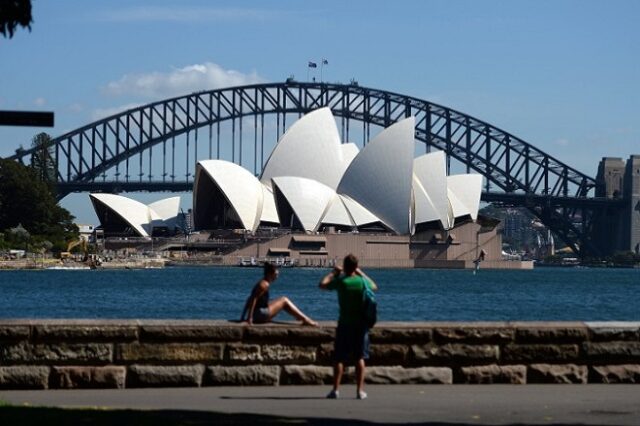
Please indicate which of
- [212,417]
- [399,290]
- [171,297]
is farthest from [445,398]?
[399,290]

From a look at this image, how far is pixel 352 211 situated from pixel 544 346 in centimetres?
11007

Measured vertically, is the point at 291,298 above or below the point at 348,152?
below

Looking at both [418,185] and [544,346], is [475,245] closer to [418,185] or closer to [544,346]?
[418,185]

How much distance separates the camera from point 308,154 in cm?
12081

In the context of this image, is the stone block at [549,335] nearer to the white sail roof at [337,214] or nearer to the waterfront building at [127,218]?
the white sail roof at [337,214]

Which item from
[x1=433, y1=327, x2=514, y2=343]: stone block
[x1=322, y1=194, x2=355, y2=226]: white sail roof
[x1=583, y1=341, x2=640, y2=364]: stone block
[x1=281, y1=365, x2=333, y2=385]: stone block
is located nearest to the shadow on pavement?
[x1=281, y1=365, x2=333, y2=385]: stone block

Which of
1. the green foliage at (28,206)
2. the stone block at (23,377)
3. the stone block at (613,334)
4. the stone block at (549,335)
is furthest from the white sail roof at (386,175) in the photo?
the stone block at (23,377)

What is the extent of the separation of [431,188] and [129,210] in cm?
2818

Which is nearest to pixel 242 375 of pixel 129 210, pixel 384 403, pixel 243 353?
pixel 243 353

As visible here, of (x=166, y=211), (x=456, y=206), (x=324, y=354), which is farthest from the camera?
(x=166, y=211)

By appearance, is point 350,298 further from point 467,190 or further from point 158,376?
point 467,190

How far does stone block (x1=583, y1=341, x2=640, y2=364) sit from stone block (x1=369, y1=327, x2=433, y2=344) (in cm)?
161

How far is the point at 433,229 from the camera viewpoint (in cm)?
13388

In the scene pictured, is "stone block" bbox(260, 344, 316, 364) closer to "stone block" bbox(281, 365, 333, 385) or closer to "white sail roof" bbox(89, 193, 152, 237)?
"stone block" bbox(281, 365, 333, 385)
